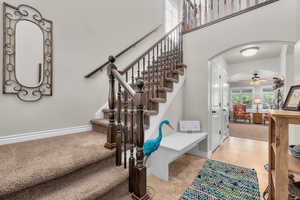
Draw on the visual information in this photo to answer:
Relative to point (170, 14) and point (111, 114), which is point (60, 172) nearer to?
point (111, 114)

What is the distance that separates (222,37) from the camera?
8.51ft

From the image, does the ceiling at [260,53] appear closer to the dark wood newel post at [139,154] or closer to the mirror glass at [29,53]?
the dark wood newel post at [139,154]

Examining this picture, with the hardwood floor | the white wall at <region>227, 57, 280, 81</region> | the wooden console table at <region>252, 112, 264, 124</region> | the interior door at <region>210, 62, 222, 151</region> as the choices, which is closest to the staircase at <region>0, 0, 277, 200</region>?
the hardwood floor

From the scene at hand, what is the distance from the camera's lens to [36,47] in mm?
1745

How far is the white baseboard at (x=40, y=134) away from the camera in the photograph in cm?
159

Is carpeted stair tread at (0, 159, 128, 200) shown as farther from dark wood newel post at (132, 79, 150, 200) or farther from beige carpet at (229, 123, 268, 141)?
beige carpet at (229, 123, 268, 141)

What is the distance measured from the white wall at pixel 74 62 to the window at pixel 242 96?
8065mm

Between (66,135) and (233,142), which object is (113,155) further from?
(233,142)

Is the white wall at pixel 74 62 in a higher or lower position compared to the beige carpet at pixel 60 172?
higher

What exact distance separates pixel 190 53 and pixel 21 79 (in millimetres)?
3005

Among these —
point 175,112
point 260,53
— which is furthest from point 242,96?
point 175,112

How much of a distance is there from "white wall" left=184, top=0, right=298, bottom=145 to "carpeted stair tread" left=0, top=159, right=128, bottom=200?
84.4 inches

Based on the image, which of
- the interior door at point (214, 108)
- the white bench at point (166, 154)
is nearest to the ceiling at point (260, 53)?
the interior door at point (214, 108)

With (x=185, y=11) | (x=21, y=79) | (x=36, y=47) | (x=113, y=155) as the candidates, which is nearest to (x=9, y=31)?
(x=36, y=47)
